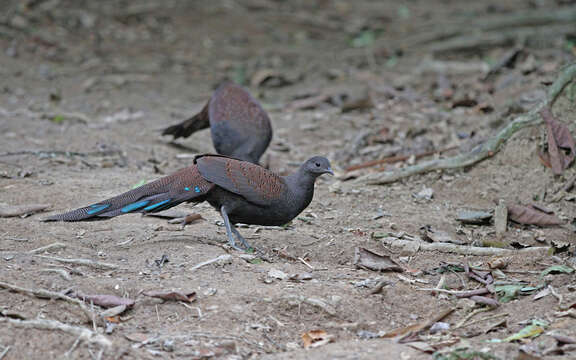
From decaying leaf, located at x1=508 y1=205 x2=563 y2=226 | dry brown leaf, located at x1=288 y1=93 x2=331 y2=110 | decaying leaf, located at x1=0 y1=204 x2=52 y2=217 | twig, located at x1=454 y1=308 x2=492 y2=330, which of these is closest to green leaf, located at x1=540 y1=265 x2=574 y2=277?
twig, located at x1=454 y1=308 x2=492 y2=330

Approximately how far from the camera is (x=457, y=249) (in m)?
5.03

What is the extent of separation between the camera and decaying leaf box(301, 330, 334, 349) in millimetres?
3646

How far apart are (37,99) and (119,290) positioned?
647 cm

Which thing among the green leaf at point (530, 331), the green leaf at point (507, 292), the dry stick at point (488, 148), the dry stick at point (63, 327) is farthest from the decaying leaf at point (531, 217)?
the dry stick at point (63, 327)

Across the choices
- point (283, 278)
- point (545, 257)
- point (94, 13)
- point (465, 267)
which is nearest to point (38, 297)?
point (283, 278)

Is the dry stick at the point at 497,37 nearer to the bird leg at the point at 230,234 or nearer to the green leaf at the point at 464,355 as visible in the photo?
the bird leg at the point at 230,234

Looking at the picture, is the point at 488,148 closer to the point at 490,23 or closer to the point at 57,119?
the point at 57,119

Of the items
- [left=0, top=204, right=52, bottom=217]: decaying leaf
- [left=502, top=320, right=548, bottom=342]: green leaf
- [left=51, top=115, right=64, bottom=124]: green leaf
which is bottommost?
[left=51, top=115, right=64, bottom=124]: green leaf

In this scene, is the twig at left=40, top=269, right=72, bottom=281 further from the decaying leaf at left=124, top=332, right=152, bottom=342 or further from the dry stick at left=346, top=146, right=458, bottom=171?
the dry stick at left=346, top=146, right=458, bottom=171

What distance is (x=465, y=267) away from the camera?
15.3ft

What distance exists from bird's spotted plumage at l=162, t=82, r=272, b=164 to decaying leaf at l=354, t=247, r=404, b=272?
7.89 feet

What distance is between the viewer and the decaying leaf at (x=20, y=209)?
205 inches

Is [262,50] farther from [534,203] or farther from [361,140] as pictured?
[534,203]

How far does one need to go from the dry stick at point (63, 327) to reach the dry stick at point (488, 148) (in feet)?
12.1
